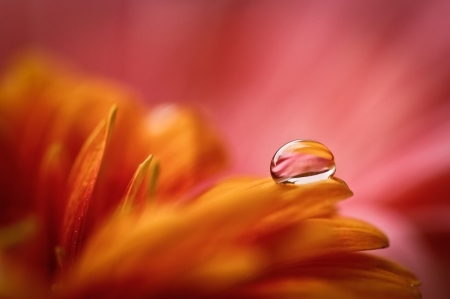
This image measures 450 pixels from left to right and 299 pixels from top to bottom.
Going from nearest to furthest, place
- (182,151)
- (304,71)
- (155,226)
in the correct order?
(155,226) < (182,151) < (304,71)

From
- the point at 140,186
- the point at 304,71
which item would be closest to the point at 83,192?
the point at 140,186

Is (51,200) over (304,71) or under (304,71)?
under

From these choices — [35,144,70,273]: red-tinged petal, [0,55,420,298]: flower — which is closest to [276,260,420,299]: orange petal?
[0,55,420,298]: flower

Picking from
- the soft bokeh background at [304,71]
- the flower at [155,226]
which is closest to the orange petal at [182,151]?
the flower at [155,226]

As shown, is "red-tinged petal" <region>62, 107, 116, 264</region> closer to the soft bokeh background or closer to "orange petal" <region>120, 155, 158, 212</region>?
"orange petal" <region>120, 155, 158, 212</region>

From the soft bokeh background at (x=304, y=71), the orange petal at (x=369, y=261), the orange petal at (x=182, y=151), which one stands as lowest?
the orange petal at (x=369, y=261)

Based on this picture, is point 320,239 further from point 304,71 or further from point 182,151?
point 304,71

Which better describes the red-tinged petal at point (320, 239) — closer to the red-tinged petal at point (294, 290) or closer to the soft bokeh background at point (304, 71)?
the red-tinged petal at point (294, 290)
